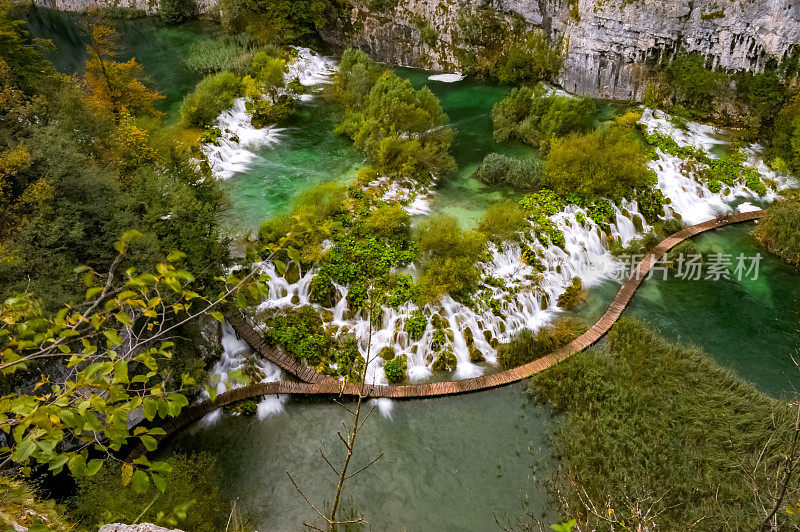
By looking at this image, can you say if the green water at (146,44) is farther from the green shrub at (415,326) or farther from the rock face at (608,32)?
the green shrub at (415,326)

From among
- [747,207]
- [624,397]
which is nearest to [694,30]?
[747,207]

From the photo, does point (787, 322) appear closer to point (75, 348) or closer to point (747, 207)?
Answer: point (747, 207)

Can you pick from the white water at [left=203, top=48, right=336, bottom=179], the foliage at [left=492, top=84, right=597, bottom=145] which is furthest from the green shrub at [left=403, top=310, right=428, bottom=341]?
the foliage at [left=492, top=84, right=597, bottom=145]

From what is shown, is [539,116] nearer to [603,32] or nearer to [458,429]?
[603,32]

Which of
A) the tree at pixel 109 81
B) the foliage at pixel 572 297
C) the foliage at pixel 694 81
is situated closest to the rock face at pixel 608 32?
the foliage at pixel 694 81

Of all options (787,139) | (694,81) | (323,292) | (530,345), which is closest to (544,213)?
(530,345)

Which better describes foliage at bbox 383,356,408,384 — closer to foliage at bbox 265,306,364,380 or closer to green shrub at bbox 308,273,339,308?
foliage at bbox 265,306,364,380
